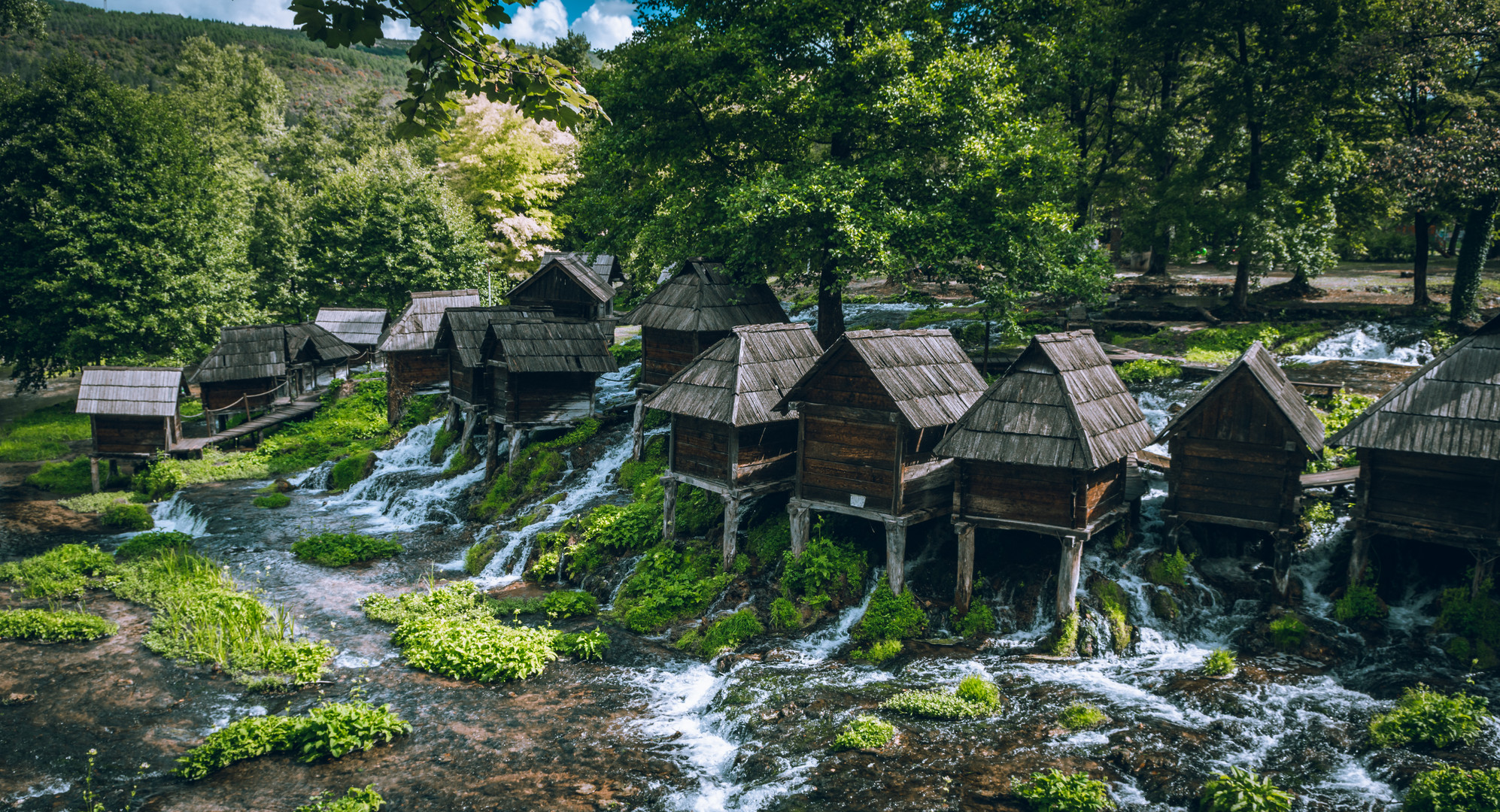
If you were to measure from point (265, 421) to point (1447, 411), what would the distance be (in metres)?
38.0

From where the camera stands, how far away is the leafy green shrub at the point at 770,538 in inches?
746

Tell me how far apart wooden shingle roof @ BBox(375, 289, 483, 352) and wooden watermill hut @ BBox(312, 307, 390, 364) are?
997 cm

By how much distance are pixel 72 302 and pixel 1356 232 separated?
50986mm

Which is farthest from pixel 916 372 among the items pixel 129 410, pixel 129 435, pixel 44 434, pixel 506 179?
pixel 506 179

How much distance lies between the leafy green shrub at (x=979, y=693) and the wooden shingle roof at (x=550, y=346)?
1728 centimetres

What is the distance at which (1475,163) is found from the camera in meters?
23.6

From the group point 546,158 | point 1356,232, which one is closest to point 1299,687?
point 1356,232

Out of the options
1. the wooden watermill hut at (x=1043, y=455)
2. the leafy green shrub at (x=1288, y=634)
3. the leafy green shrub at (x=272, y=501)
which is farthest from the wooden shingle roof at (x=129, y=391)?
the leafy green shrub at (x=1288, y=634)

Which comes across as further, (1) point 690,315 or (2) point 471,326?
(2) point 471,326

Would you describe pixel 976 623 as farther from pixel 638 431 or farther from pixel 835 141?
pixel 835 141

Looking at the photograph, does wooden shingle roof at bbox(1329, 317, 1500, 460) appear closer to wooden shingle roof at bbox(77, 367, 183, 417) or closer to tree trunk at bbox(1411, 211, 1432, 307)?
tree trunk at bbox(1411, 211, 1432, 307)

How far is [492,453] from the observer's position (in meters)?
27.5

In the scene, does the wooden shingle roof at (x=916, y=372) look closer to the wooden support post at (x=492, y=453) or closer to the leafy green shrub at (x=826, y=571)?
the leafy green shrub at (x=826, y=571)

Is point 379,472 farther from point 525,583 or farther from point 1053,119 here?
point 1053,119
